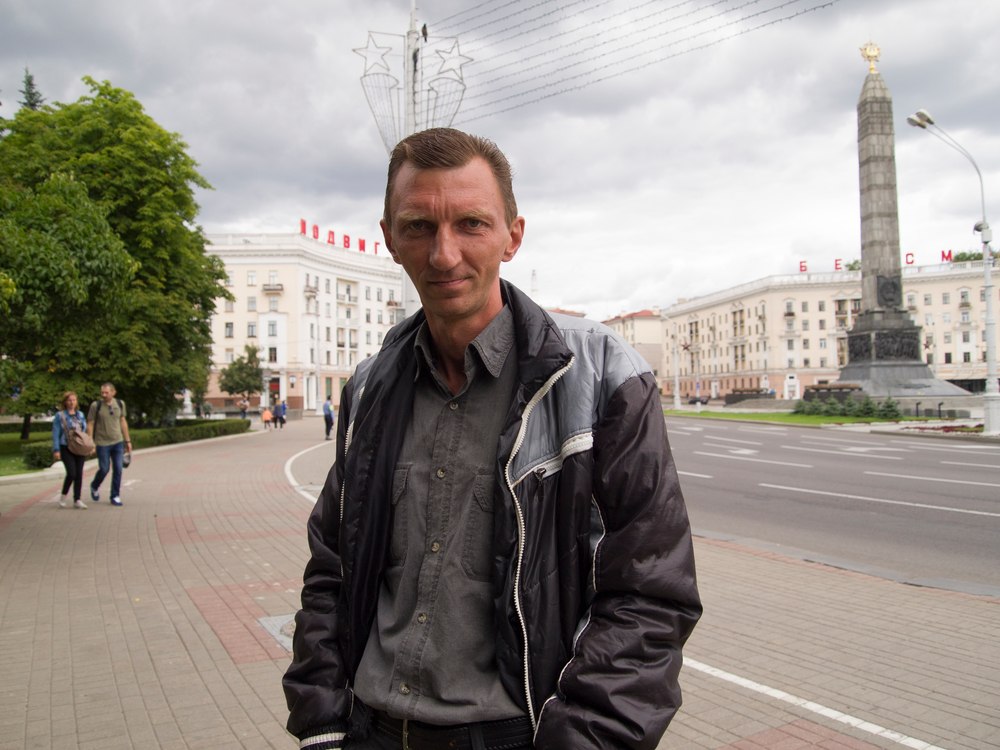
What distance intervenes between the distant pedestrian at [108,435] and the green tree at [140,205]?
12.7m

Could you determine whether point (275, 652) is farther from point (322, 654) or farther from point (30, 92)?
point (30, 92)

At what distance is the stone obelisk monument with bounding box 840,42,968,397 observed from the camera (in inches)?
1364

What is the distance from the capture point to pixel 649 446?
154 cm

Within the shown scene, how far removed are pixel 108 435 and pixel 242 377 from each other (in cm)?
4911

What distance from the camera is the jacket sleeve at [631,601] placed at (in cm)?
142

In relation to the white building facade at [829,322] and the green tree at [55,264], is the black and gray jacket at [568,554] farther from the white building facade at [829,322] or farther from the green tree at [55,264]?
the white building facade at [829,322]

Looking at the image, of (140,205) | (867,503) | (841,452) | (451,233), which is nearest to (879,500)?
(867,503)

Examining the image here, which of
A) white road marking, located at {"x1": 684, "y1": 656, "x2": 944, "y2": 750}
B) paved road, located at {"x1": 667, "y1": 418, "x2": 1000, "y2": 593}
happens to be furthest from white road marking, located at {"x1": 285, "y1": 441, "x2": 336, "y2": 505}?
white road marking, located at {"x1": 684, "y1": 656, "x2": 944, "y2": 750}

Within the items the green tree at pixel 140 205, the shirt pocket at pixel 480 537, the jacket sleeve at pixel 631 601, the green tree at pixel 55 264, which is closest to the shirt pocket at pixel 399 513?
the shirt pocket at pixel 480 537

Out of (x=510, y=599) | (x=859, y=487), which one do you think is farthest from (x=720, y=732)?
(x=859, y=487)

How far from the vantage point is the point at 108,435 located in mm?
11625

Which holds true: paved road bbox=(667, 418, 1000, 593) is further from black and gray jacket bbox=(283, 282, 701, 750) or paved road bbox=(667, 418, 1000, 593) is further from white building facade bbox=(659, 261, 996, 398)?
white building facade bbox=(659, 261, 996, 398)

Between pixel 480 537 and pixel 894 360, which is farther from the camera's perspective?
pixel 894 360

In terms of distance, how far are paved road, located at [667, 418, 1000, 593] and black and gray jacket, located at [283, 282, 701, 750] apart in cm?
615
